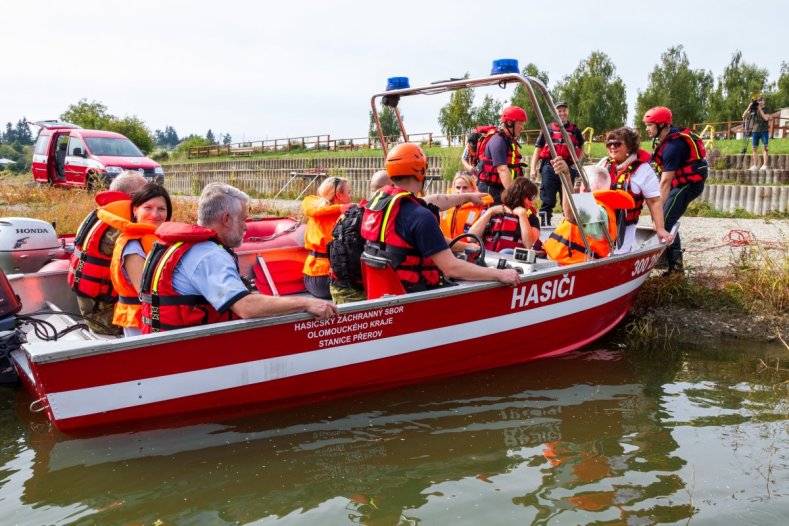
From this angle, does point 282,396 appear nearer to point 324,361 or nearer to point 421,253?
point 324,361

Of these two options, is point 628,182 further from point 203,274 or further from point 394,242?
point 203,274

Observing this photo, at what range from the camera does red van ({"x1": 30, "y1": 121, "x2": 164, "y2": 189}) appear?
47.4 ft

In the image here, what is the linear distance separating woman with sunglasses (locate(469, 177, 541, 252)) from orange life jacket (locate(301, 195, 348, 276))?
1233mm

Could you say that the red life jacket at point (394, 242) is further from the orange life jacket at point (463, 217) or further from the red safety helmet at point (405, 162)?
the orange life jacket at point (463, 217)

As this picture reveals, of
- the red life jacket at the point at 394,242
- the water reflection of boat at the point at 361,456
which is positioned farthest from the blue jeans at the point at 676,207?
the red life jacket at the point at 394,242

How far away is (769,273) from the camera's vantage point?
650 cm

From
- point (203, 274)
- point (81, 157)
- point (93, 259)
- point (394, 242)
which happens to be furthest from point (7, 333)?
point (81, 157)

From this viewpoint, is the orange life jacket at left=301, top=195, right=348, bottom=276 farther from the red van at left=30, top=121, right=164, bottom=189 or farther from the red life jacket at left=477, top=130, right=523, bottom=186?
the red van at left=30, top=121, right=164, bottom=189

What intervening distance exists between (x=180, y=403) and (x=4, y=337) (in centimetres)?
128

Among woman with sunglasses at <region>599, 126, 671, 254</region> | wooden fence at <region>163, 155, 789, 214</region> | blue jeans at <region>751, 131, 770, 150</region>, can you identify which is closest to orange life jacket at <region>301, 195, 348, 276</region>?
→ woman with sunglasses at <region>599, 126, 671, 254</region>

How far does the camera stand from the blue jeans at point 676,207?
22.2 ft

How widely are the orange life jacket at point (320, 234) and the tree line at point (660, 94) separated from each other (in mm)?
41903

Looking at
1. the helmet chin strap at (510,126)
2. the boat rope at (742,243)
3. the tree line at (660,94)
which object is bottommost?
the boat rope at (742,243)

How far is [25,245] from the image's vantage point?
230 inches
